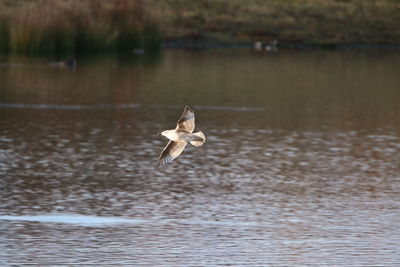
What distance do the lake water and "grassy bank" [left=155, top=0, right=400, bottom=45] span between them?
1647 centimetres

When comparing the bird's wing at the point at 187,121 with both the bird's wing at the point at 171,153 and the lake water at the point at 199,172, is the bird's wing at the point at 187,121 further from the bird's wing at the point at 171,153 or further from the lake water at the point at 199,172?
the lake water at the point at 199,172

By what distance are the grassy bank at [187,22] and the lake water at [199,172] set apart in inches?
223

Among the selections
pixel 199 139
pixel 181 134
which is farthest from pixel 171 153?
pixel 199 139

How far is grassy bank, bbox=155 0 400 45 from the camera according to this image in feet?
170

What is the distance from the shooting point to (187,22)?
5175 centimetres

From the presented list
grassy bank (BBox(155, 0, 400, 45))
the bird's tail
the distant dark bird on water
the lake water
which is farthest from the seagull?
grassy bank (BBox(155, 0, 400, 45))

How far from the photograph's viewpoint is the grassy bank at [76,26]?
40.6 meters

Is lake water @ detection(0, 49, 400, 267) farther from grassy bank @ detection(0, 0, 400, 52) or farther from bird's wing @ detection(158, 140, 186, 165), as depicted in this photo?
grassy bank @ detection(0, 0, 400, 52)

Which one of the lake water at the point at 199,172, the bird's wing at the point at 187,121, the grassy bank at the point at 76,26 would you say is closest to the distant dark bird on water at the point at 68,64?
the lake water at the point at 199,172

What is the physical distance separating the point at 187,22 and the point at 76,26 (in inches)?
396

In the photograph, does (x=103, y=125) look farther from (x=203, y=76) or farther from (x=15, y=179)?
(x=203, y=76)

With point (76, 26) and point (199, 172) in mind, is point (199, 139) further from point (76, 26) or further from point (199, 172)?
point (76, 26)

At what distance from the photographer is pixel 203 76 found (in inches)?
1406

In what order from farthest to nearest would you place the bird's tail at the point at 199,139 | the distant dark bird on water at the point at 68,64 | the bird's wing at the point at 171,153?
1. the distant dark bird on water at the point at 68,64
2. the bird's wing at the point at 171,153
3. the bird's tail at the point at 199,139
